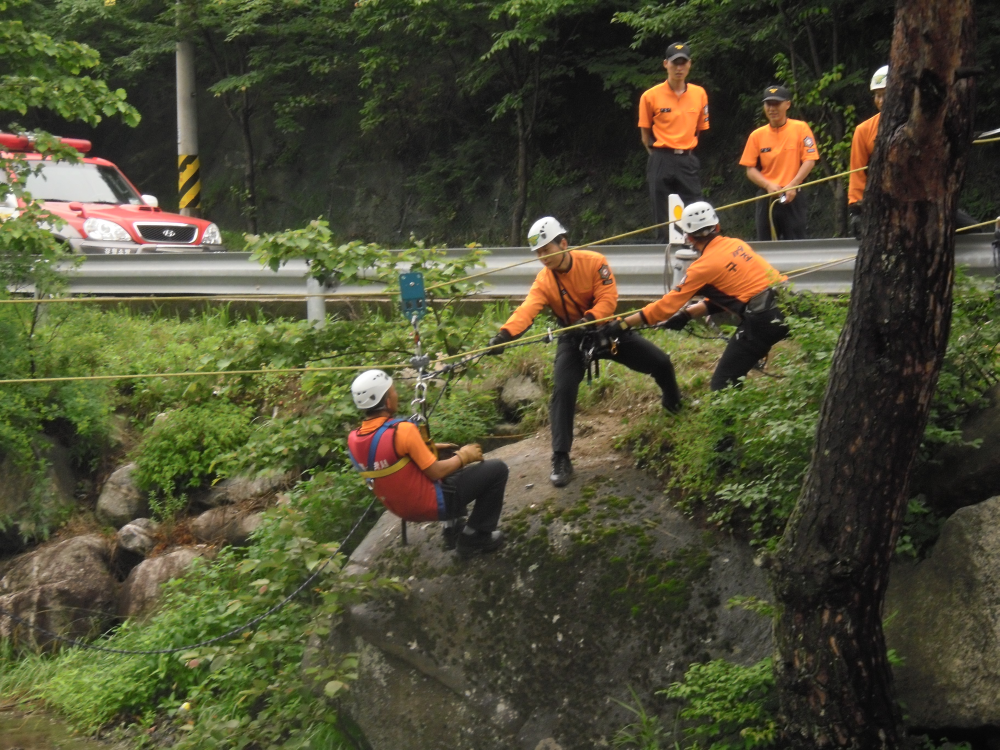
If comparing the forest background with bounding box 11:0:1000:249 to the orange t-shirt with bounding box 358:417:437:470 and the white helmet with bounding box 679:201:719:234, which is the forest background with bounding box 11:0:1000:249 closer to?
the white helmet with bounding box 679:201:719:234

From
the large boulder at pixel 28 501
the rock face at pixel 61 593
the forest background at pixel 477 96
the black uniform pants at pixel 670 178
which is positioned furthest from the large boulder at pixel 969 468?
the large boulder at pixel 28 501

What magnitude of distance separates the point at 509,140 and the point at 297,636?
1148 centimetres

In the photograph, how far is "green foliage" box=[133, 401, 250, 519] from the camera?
9.34m

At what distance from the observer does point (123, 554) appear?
9305mm

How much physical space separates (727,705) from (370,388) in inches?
103

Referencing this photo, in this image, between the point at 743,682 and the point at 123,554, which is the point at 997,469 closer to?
the point at 743,682

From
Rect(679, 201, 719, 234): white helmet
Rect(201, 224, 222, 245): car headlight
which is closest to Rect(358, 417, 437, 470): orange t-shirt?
Rect(679, 201, 719, 234): white helmet

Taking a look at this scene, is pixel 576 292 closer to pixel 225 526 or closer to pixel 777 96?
pixel 777 96

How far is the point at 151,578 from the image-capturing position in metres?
8.84

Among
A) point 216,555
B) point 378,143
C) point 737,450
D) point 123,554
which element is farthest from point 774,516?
point 378,143

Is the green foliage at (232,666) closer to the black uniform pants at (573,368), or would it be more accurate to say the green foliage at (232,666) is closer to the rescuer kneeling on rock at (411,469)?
the rescuer kneeling on rock at (411,469)

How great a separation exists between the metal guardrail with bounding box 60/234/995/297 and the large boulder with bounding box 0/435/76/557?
2.00 metres

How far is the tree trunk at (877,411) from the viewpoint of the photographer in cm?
459

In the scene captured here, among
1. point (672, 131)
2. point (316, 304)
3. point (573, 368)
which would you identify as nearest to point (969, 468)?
point (573, 368)
